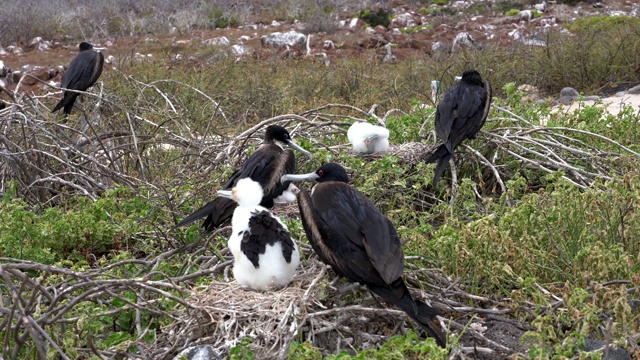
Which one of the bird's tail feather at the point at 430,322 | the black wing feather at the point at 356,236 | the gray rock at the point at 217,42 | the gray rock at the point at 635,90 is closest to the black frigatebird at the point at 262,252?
the black wing feather at the point at 356,236

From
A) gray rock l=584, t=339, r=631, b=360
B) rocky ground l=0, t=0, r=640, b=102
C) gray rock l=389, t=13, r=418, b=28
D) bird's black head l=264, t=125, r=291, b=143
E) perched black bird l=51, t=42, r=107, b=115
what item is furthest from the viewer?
gray rock l=389, t=13, r=418, b=28

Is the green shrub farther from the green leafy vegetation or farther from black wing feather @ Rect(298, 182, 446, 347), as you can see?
black wing feather @ Rect(298, 182, 446, 347)

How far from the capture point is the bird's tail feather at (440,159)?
3602mm

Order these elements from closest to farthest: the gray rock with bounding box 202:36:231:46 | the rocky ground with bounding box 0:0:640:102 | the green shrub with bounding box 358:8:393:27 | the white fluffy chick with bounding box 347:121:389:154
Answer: the white fluffy chick with bounding box 347:121:389:154 → the rocky ground with bounding box 0:0:640:102 → the gray rock with bounding box 202:36:231:46 → the green shrub with bounding box 358:8:393:27

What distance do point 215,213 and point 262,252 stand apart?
2.70 ft

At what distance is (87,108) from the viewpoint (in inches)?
210

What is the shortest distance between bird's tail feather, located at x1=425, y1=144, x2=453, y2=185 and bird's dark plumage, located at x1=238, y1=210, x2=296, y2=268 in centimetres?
129

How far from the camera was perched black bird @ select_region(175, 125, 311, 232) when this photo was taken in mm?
3152

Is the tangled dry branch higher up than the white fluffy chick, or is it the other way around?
the tangled dry branch

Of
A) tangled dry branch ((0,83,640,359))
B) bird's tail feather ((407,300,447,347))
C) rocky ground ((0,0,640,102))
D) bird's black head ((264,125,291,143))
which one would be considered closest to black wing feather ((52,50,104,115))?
tangled dry branch ((0,83,640,359))

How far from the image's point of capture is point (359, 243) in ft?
7.73

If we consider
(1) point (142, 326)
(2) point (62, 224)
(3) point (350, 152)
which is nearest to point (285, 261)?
(1) point (142, 326)

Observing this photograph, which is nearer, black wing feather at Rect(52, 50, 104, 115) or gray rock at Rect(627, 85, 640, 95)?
black wing feather at Rect(52, 50, 104, 115)

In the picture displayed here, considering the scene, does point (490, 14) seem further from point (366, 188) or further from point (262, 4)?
point (366, 188)
